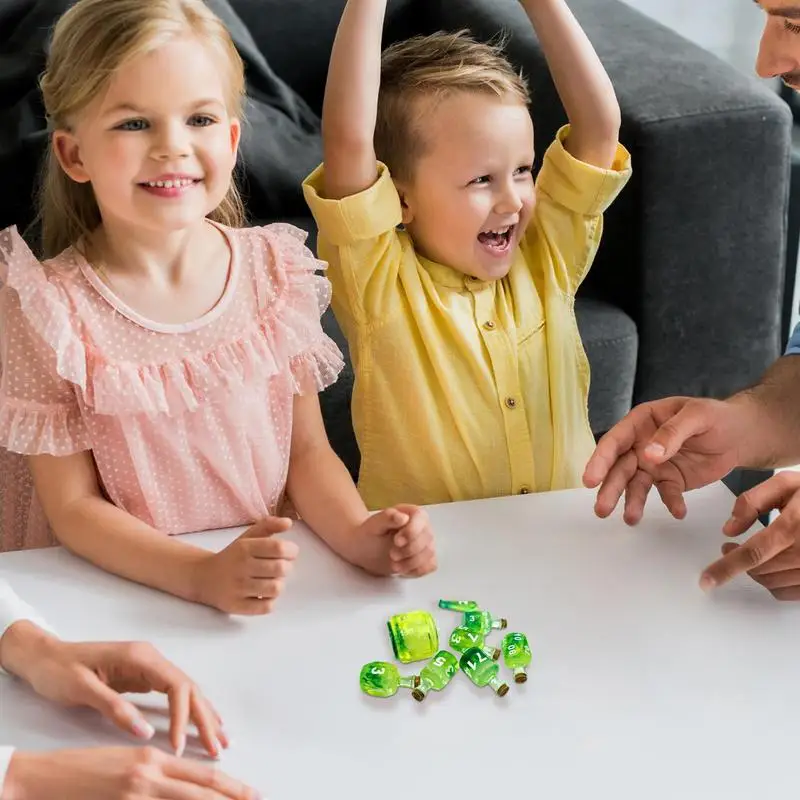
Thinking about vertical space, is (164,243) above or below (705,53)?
above

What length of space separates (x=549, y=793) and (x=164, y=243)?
647mm

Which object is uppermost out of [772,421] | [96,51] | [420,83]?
[96,51]

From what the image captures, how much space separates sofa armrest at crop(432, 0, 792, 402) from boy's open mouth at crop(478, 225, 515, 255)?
2.12 feet

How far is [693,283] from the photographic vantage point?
2.05m

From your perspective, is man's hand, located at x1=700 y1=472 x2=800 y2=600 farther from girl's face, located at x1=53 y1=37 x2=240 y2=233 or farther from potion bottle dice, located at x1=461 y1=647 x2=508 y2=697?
girl's face, located at x1=53 y1=37 x2=240 y2=233

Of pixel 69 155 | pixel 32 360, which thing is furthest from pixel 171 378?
pixel 69 155

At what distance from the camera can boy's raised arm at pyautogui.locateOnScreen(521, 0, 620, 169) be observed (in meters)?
1.35

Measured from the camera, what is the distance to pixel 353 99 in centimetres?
126

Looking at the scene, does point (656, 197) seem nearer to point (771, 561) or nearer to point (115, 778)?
point (771, 561)

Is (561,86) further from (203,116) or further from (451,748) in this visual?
(451,748)

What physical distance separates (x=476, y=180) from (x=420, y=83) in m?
0.14

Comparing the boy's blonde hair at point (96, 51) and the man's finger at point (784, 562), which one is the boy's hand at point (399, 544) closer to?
the man's finger at point (784, 562)

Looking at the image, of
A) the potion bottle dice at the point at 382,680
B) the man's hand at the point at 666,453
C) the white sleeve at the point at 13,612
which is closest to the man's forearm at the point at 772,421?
the man's hand at the point at 666,453

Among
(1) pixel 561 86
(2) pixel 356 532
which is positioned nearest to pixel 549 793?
(2) pixel 356 532
